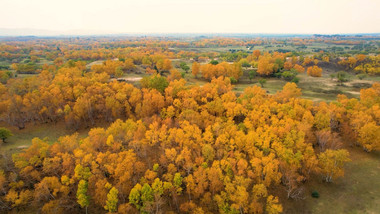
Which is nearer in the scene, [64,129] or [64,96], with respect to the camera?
[64,129]

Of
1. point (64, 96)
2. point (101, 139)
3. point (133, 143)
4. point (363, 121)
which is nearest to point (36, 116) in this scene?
point (64, 96)

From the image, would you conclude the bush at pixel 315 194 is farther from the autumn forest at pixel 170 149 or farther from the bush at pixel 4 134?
the bush at pixel 4 134

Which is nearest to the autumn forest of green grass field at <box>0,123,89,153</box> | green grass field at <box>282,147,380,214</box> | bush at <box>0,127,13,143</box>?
bush at <box>0,127,13,143</box>

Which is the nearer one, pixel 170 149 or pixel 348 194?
pixel 348 194

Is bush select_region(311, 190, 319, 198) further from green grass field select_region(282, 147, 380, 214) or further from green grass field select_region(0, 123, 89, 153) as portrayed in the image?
green grass field select_region(0, 123, 89, 153)

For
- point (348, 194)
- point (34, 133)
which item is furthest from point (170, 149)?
point (34, 133)

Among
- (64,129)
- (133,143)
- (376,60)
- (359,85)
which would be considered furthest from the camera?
(376,60)

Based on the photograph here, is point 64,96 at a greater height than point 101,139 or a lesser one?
greater

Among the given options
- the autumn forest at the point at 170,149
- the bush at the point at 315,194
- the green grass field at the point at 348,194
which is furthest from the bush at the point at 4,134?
the bush at the point at 315,194

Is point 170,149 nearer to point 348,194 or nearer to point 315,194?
point 315,194

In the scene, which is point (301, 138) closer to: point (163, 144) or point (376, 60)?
point (163, 144)

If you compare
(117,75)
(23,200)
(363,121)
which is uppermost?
(117,75)
